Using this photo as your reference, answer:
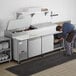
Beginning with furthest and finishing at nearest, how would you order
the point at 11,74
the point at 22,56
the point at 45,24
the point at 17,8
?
the point at 45,24, the point at 17,8, the point at 22,56, the point at 11,74

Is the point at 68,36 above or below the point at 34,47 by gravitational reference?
above

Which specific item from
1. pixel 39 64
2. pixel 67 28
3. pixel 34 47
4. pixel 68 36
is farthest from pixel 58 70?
pixel 67 28

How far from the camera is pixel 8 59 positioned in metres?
4.96

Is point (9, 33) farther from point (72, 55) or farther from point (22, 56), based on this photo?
point (72, 55)

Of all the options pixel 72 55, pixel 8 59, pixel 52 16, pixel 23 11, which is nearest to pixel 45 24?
pixel 52 16

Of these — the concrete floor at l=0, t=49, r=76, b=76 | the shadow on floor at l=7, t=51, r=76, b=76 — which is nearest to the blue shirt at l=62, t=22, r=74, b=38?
the shadow on floor at l=7, t=51, r=76, b=76

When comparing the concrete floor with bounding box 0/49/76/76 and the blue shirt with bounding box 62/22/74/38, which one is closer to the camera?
the concrete floor with bounding box 0/49/76/76

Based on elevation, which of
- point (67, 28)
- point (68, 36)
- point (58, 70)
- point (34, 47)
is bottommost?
point (58, 70)

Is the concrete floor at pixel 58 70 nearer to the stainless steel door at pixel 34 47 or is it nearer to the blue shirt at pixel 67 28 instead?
the stainless steel door at pixel 34 47

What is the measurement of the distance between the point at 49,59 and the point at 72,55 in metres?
0.74

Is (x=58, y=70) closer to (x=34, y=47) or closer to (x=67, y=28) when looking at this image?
(x=34, y=47)

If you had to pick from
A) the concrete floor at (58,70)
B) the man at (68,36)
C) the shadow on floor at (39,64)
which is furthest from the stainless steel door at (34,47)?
the man at (68,36)

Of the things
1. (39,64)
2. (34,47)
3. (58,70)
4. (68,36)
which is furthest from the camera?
(68,36)

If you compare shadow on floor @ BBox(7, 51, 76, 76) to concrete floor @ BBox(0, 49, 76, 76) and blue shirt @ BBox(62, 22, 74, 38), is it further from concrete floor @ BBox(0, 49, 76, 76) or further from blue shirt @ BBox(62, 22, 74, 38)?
blue shirt @ BBox(62, 22, 74, 38)
